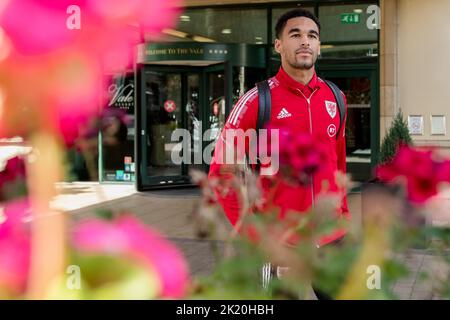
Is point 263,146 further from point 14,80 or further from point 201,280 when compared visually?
point 14,80

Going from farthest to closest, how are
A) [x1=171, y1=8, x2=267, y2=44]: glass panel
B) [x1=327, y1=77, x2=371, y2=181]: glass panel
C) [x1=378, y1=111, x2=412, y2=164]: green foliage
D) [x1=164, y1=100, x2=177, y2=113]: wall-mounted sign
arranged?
1. [x1=164, y1=100, x2=177, y2=113]: wall-mounted sign
2. [x1=171, y1=8, x2=267, y2=44]: glass panel
3. [x1=327, y1=77, x2=371, y2=181]: glass panel
4. [x1=378, y1=111, x2=412, y2=164]: green foliage

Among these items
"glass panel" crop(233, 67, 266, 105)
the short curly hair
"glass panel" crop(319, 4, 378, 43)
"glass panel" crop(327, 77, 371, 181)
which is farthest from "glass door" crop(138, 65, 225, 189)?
the short curly hair

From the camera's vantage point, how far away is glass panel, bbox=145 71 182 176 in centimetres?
1322

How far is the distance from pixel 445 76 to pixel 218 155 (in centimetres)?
1041

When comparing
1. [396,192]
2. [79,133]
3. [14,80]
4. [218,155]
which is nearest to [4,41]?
[14,80]

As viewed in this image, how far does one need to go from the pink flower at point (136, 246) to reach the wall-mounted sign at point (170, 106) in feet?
41.6

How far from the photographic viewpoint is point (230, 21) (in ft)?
43.1

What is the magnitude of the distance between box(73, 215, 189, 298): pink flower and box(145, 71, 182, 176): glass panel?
12255 millimetres

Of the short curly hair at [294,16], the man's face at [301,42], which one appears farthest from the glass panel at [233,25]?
the man's face at [301,42]

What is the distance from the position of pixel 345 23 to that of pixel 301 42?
1052 cm

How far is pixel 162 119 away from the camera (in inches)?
529

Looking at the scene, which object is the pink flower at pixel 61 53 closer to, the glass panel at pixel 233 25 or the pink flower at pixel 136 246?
the pink flower at pixel 136 246

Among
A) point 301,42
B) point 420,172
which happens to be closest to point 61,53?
point 420,172

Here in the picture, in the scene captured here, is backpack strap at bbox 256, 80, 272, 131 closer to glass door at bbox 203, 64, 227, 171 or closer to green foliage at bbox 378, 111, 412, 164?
green foliage at bbox 378, 111, 412, 164
